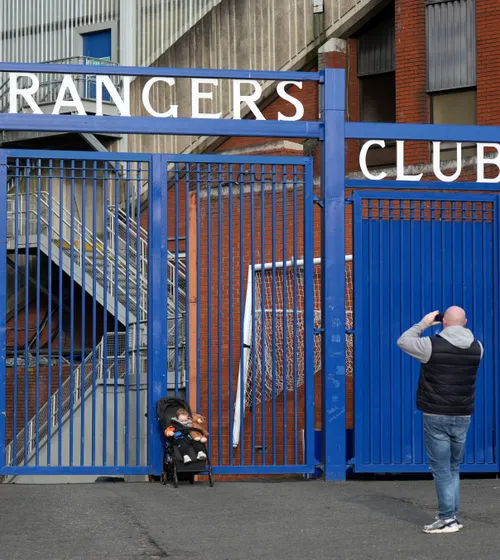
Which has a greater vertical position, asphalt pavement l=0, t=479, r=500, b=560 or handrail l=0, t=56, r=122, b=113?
handrail l=0, t=56, r=122, b=113

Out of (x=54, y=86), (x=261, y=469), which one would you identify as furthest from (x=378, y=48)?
(x=261, y=469)

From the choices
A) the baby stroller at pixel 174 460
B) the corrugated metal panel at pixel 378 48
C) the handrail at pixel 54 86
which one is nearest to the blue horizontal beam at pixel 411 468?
the baby stroller at pixel 174 460

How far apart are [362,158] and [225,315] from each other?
4.34 m

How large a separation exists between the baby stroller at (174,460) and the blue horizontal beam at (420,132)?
10.9 ft

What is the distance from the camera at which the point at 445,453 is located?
8906 mm

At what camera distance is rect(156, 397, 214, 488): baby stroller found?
11.7 metres

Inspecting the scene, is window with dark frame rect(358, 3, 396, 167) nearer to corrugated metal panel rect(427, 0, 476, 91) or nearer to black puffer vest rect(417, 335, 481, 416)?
corrugated metal panel rect(427, 0, 476, 91)

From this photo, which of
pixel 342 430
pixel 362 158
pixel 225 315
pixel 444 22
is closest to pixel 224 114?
pixel 444 22

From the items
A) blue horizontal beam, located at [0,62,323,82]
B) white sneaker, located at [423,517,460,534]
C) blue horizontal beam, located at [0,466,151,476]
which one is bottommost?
blue horizontal beam, located at [0,466,151,476]

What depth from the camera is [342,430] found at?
12.2 metres

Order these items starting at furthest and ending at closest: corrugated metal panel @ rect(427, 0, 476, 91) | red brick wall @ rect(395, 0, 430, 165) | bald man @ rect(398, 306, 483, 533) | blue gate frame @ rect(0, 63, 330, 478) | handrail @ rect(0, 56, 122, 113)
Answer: handrail @ rect(0, 56, 122, 113) < red brick wall @ rect(395, 0, 430, 165) < corrugated metal panel @ rect(427, 0, 476, 91) < blue gate frame @ rect(0, 63, 330, 478) < bald man @ rect(398, 306, 483, 533)

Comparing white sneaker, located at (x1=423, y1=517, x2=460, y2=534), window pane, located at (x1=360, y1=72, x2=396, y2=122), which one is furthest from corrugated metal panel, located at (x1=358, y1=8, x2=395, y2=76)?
white sneaker, located at (x1=423, y1=517, x2=460, y2=534)

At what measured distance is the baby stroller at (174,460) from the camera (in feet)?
38.3

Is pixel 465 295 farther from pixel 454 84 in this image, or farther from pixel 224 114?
pixel 224 114
